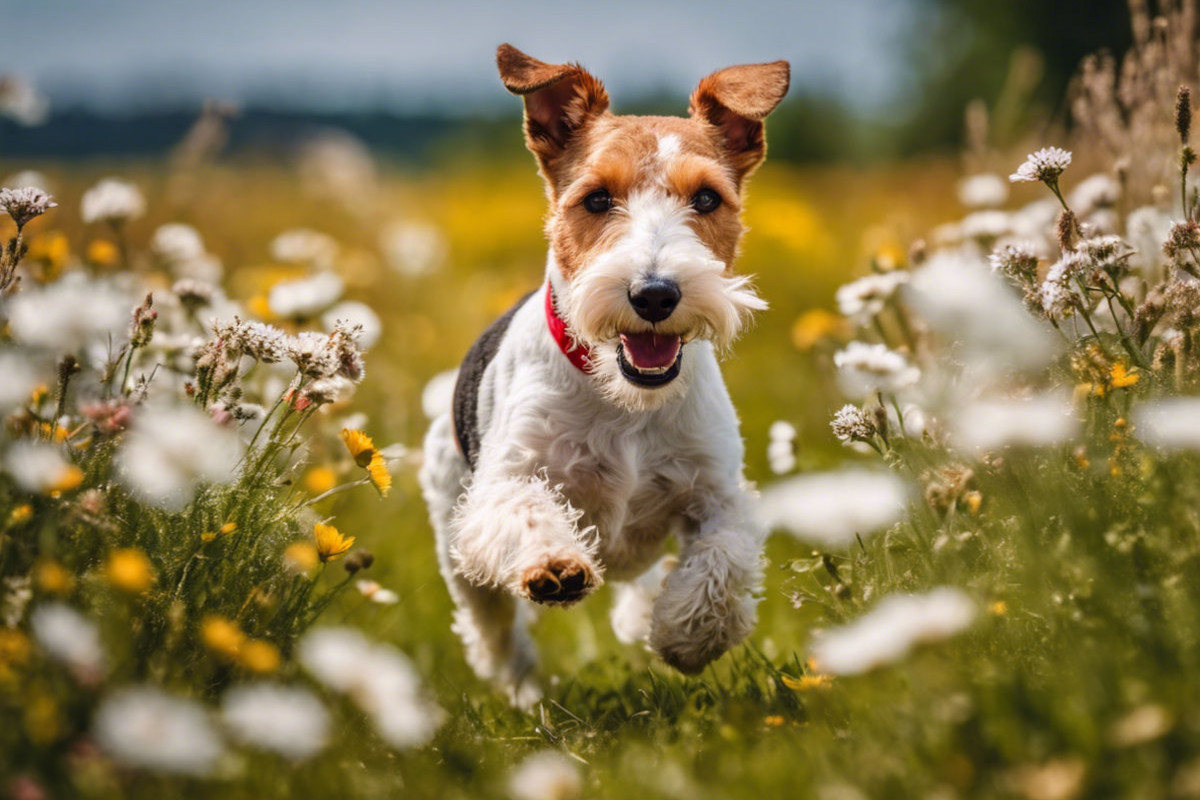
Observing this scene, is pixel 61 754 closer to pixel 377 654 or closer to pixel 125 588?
pixel 125 588

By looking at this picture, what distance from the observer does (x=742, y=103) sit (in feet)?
10.6

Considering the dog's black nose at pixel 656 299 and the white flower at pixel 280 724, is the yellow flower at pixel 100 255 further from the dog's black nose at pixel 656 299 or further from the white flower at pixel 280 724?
the white flower at pixel 280 724

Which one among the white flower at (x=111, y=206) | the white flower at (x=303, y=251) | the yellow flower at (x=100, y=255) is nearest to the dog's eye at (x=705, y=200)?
the white flower at (x=111, y=206)

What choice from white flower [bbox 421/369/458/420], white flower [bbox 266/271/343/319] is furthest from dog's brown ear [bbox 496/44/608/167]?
white flower [bbox 421/369/458/420]

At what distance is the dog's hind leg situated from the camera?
3.61m

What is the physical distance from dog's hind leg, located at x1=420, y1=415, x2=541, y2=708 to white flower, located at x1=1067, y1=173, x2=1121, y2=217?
2.51 metres

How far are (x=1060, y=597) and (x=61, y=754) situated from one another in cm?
193

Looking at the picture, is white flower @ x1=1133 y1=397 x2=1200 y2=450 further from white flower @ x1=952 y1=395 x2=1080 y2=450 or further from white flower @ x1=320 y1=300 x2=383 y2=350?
white flower @ x1=320 y1=300 x2=383 y2=350

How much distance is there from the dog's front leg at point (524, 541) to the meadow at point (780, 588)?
0.32 meters

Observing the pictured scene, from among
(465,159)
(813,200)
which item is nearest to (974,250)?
(813,200)

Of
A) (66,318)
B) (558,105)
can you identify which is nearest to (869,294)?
(558,105)

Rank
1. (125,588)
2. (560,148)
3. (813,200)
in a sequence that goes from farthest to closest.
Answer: (813,200) < (560,148) < (125,588)

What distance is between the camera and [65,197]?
8188 millimetres

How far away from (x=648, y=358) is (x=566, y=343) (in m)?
0.34
